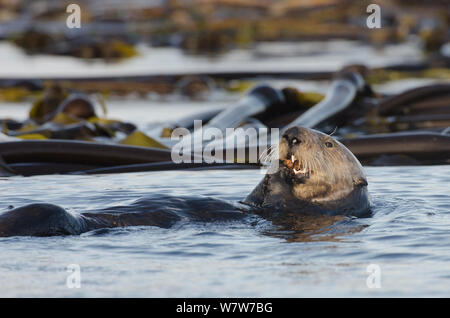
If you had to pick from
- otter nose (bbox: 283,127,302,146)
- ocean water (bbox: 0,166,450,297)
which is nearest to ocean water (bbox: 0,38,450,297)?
ocean water (bbox: 0,166,450,297)

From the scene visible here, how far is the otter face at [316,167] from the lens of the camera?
5.17 meters

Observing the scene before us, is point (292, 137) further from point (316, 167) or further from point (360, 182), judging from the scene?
point (360, 182)

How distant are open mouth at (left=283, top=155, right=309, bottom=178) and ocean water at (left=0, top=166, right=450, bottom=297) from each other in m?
0.35

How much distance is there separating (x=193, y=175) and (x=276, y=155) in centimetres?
165

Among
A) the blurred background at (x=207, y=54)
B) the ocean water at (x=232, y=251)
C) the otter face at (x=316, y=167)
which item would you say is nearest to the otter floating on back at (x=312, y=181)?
the otter face at (x=316, y=167)

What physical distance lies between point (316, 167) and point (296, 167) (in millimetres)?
120

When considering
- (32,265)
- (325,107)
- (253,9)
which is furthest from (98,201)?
(253,9)

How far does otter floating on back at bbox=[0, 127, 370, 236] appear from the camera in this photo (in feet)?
16.5

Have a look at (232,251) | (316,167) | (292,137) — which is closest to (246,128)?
(316,167)

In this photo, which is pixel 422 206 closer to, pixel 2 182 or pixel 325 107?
pixel 2 182

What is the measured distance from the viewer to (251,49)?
24047 millimetres

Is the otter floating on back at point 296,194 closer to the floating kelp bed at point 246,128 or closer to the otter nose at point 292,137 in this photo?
the otter nose at point 292,137

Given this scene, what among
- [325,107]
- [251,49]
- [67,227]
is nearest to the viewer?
[67,227]
